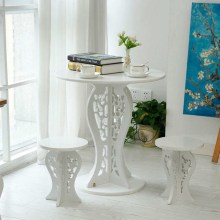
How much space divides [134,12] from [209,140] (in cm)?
129

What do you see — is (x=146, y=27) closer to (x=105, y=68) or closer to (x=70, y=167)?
(x=105, y=68)

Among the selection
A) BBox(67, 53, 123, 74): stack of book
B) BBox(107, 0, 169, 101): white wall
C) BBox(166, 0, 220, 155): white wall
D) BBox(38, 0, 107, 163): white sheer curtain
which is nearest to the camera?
BBox(67, 53, 123, 74): stack of book

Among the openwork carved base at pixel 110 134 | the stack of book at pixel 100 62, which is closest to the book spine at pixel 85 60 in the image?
the stack of book at pixel 100 62

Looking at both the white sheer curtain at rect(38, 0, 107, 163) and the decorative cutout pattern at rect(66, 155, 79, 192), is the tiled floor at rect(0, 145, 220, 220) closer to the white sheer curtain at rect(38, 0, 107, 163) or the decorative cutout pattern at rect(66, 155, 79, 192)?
the decorative cutout pattern at rect(66, 155, 79, 192)

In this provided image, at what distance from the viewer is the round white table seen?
137 inches

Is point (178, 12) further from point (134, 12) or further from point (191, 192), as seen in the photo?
point (191, 192)

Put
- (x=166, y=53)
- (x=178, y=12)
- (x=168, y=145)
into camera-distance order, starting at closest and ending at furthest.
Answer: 1. (x=168, y=145)
2. (x=178, y=12)
3. (x=166, y=53)

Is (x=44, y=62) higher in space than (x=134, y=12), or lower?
lower

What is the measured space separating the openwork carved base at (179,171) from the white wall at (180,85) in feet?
3.31

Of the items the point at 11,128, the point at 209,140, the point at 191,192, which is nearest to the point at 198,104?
the point at 209,140

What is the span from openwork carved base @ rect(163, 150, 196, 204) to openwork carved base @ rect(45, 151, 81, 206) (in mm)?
570

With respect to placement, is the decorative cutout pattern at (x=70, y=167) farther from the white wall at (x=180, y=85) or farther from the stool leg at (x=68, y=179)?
the white wall at (x=180, y=85)

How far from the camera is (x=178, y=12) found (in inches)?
169

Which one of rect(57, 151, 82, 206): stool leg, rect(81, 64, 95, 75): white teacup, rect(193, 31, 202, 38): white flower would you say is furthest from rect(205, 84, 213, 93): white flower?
rect(57, 151, 82, 206): stool leg
